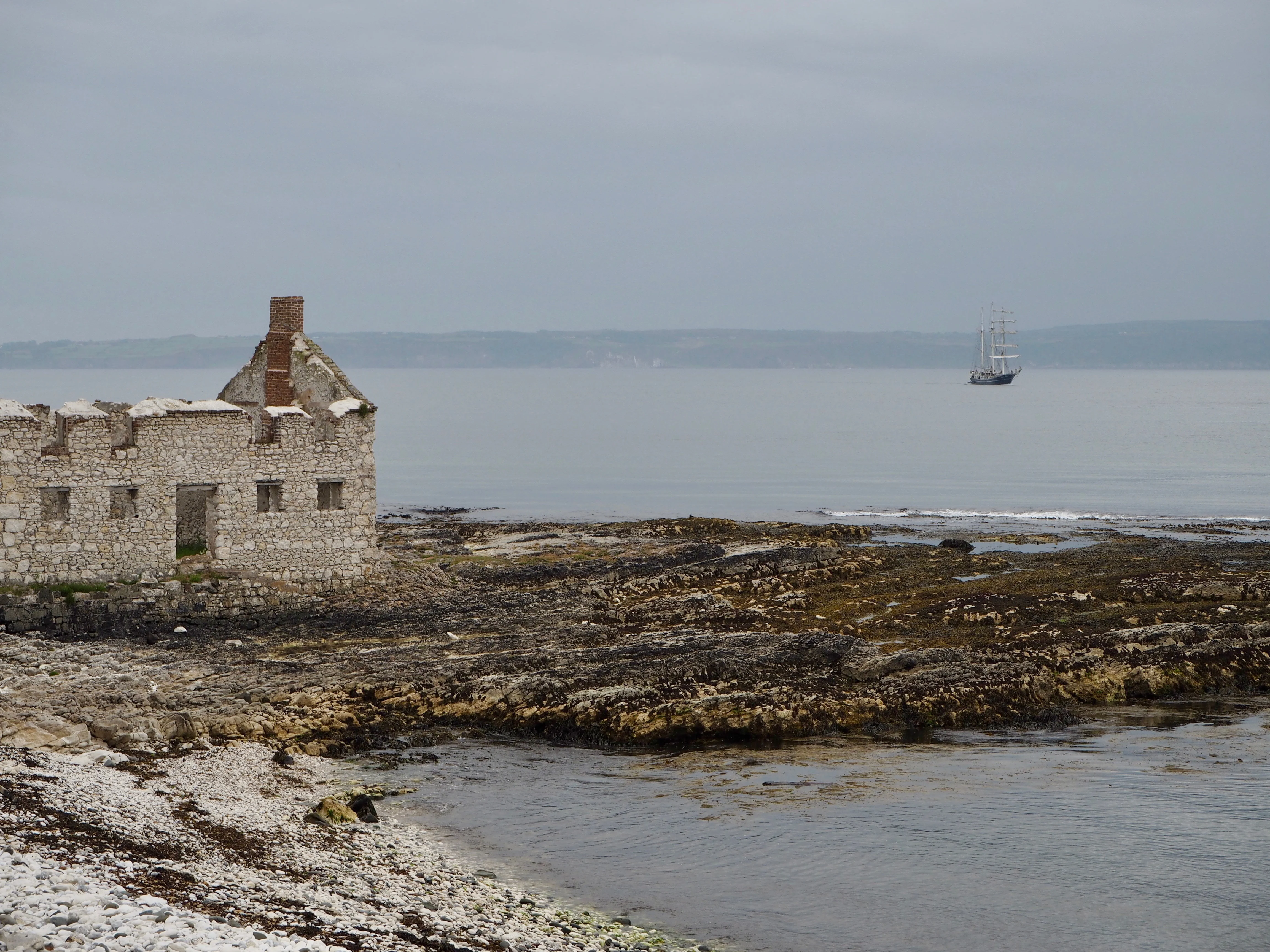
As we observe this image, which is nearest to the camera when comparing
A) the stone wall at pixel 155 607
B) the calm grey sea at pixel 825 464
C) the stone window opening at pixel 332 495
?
the stone wall at pixel 155 607

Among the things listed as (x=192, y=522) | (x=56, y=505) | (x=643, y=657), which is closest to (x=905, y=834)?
(x=643, y=657)

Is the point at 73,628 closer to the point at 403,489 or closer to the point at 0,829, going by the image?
the point at 0,829

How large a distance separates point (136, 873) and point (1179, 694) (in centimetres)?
1897

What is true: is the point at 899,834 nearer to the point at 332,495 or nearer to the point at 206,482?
the point at 332,495

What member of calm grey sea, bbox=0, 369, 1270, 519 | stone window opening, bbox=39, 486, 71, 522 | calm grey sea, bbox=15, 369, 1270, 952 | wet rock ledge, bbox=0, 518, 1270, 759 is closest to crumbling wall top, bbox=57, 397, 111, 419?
stone window opening, bbox=39, 486, 71, 522

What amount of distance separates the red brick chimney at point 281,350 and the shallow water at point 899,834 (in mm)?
13982

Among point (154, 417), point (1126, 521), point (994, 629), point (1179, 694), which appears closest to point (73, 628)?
point (154, 417)

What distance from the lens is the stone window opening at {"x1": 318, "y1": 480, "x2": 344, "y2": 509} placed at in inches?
1223

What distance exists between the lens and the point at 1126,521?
189 feet

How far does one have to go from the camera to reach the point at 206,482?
2920 centimetres

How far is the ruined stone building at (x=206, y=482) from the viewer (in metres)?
27.5

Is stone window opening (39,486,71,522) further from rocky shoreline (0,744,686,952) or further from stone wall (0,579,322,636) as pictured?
rocky shoreline (0,744,686,952)

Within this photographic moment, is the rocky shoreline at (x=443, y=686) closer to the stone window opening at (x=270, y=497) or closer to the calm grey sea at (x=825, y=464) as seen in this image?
the stone window opening at (x=270, y=497)

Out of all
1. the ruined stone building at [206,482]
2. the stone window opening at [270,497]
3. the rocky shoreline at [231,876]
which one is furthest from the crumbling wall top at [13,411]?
the rocky shoreline at [231,876]
